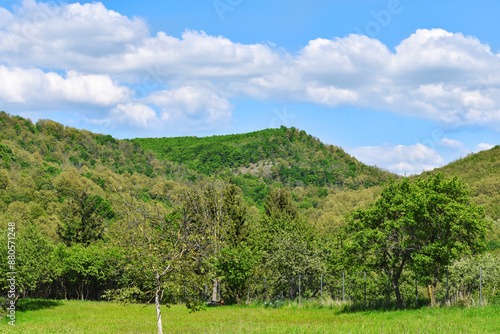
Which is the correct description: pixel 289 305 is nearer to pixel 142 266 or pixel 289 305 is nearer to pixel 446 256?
pixel 446 256

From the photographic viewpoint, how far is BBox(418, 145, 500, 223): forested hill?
10875 cm

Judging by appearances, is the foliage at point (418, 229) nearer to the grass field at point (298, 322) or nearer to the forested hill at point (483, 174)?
the grass field at point (298, 322)

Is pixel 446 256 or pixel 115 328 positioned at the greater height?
pixel 446 256

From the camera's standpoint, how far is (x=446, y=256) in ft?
94.6

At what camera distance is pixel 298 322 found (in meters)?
27.5

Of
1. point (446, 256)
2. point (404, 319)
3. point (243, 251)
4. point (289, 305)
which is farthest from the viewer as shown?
point (243, 251)

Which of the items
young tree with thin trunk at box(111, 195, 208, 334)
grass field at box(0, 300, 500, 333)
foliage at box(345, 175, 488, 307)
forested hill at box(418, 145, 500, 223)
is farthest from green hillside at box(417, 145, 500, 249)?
young tree with thin trunk at box(111, 195, 208, 334)

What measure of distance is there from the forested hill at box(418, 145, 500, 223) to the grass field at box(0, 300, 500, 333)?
76989 mm

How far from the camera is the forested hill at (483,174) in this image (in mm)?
108750

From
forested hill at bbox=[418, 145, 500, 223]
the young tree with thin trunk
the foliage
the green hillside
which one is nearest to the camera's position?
the young tree with thin trunk

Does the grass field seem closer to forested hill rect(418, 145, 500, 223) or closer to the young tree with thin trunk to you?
the young tree with thin trunk

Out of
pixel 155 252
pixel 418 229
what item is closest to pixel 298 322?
pixel 418 229

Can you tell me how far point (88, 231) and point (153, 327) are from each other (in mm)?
46905

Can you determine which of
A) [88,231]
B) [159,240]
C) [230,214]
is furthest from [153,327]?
[88,231]
